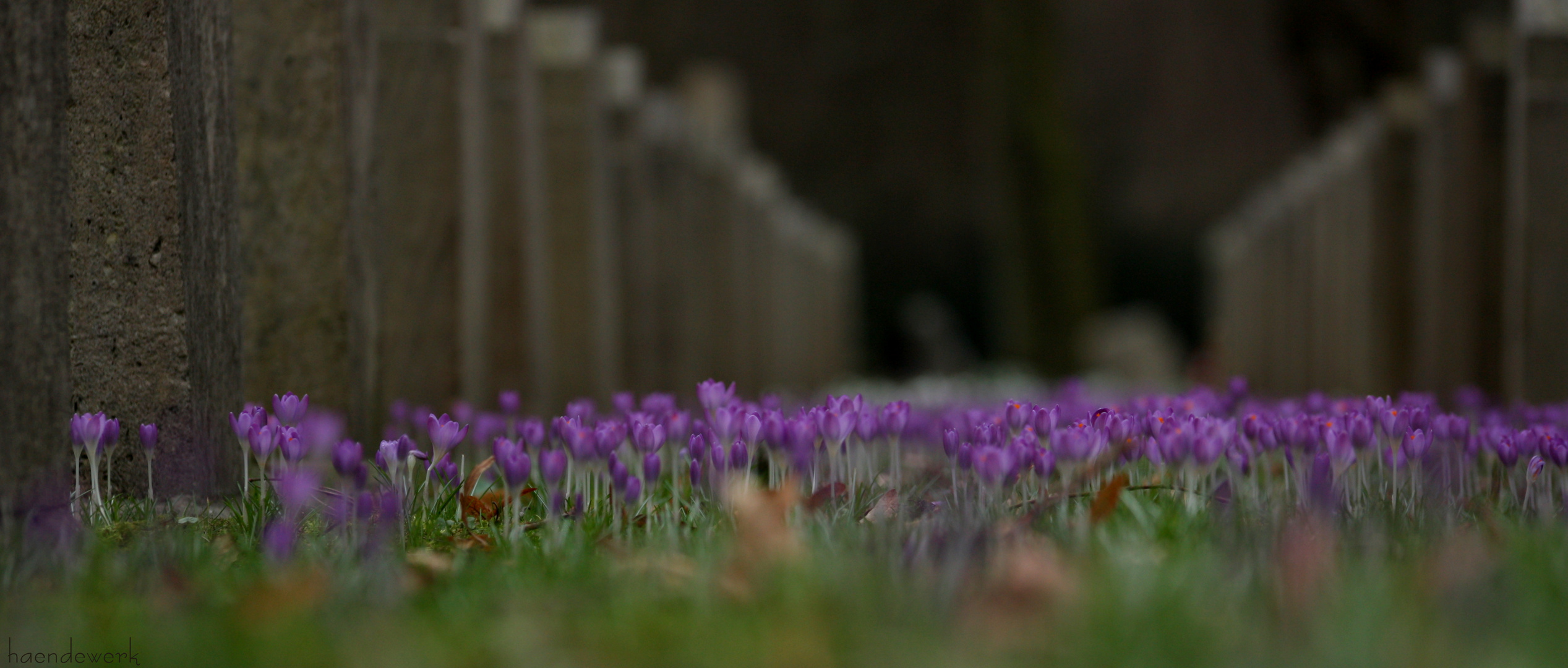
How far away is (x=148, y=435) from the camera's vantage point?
2.72 m

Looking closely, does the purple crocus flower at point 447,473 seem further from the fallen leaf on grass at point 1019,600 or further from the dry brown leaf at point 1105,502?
the fallen leaf on grass at point 1019,600

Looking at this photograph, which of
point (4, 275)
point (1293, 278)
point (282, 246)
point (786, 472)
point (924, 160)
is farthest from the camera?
point (924, 160)

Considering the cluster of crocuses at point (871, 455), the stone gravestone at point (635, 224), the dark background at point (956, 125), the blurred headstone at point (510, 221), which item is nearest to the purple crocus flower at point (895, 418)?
the cluster of crocuses at point (871, 455)

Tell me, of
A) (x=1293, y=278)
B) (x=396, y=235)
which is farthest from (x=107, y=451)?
(x=1293, y=278)

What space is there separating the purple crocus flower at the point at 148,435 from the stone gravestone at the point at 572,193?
4.12 m

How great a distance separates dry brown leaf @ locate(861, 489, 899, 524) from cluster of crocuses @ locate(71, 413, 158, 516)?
124 centimetres

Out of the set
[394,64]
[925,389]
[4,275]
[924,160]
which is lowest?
[925,389]

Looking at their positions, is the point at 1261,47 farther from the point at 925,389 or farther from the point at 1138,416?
the point at 1138,416

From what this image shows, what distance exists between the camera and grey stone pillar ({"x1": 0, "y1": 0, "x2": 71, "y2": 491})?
2180mm

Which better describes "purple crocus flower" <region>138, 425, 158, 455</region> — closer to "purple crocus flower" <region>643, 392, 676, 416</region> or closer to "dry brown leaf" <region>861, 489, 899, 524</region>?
"purple crocus flower" <region>643, 392, 676, 416</region>

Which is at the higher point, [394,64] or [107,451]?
[394,64]

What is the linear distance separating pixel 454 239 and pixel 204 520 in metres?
2.08

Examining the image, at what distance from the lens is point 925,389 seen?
520 inches

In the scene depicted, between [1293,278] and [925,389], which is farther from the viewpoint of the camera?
[925,389]
